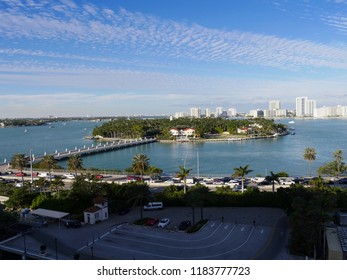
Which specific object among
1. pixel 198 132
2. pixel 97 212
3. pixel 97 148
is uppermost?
pixel 198 132

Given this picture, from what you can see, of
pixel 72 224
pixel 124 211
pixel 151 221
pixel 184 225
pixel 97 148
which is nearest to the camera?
→ pixel 184 225

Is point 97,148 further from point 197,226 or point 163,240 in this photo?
point 163,240

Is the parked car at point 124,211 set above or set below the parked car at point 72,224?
below

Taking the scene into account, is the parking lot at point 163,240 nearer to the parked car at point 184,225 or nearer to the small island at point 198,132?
the parked car at point 184,225

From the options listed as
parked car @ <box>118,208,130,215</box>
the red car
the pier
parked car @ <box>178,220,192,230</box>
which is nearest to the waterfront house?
parked car @ <box>118,208,130,215</box>

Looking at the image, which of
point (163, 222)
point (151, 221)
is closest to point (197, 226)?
point (163, 222)

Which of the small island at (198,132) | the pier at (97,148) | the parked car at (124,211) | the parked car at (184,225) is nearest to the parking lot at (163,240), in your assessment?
the parked car at (184,225)

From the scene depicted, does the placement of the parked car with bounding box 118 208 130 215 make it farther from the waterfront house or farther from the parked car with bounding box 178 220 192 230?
the parked car with bounding box 178 220 192 230

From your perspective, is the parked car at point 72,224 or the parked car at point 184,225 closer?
the parked car at point 184,225

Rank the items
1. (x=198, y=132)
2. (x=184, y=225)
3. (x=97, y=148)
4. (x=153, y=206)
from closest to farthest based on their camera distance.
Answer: (x=184, y=225) < (x=153, y=206) < (x=97, y=148) < (x=198, y=132)
